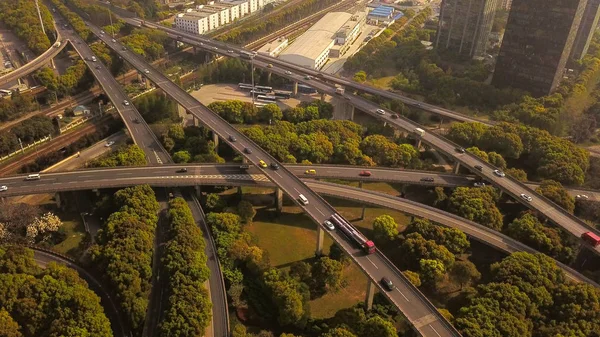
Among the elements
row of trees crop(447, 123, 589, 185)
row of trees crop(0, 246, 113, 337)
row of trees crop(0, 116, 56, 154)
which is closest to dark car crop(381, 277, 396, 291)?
row of trees crop(0, 246, 113, 337)

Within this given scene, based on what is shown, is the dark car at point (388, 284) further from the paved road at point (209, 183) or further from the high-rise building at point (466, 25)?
the high-rise building at point (466, 25)

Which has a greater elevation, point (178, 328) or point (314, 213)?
point (314, 213)

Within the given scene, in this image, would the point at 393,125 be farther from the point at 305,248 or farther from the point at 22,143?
the point at 22,143

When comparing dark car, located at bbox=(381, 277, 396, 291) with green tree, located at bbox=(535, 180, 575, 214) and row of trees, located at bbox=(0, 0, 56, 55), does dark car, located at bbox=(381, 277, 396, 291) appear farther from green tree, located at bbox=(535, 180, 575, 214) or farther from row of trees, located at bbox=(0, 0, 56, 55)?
row of trees, located at bbox=(0, 0, 56, 55)

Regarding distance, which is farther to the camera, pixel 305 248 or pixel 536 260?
pixel 305 248

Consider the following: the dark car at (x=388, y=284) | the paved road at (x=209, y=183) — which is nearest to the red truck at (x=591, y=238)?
the paved road at (x=209, y=183)

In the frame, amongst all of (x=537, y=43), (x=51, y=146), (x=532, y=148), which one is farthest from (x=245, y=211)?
(x=537, y=43)

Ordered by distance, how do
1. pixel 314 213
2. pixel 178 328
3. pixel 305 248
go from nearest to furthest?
pixel 178 328
pixel 314 213
pixel 305 248

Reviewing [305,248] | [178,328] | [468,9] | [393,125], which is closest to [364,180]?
[305,248]
